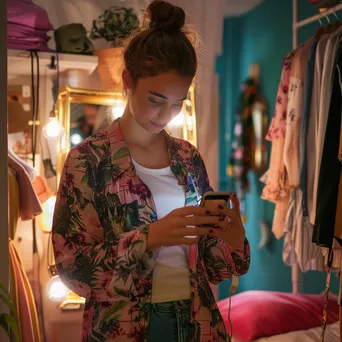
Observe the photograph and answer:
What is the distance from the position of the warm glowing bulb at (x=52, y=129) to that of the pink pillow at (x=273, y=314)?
3.59 ft

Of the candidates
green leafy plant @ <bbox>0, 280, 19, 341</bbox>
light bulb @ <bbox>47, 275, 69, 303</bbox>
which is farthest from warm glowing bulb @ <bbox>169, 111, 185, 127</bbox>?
green leafy plant @ <bbox>0, 280, 19, 341</bbox>

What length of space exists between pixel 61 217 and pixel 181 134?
1457 mm

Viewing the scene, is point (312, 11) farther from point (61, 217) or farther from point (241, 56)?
point (61, 217)

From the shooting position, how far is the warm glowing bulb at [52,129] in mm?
2160

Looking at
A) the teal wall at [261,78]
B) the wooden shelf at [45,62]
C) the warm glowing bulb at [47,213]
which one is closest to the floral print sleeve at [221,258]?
the warm glowing bulb at [47,213]

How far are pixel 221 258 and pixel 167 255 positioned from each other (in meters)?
0.13

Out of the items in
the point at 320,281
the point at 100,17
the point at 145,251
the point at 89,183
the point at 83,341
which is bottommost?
the point at 320,281

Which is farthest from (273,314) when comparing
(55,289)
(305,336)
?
(55,289)

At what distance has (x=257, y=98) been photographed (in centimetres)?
376

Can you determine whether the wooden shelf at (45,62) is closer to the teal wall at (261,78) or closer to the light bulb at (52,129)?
the light bulb at (52,129)

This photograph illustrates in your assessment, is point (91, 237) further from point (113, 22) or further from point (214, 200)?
point (113, 22)

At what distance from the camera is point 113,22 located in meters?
2.27

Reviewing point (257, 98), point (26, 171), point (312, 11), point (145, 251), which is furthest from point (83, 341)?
point (257, 98)

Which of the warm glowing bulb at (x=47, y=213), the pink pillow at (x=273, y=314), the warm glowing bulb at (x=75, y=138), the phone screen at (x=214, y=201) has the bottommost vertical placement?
the pink pillow at (x=273, y=314)
